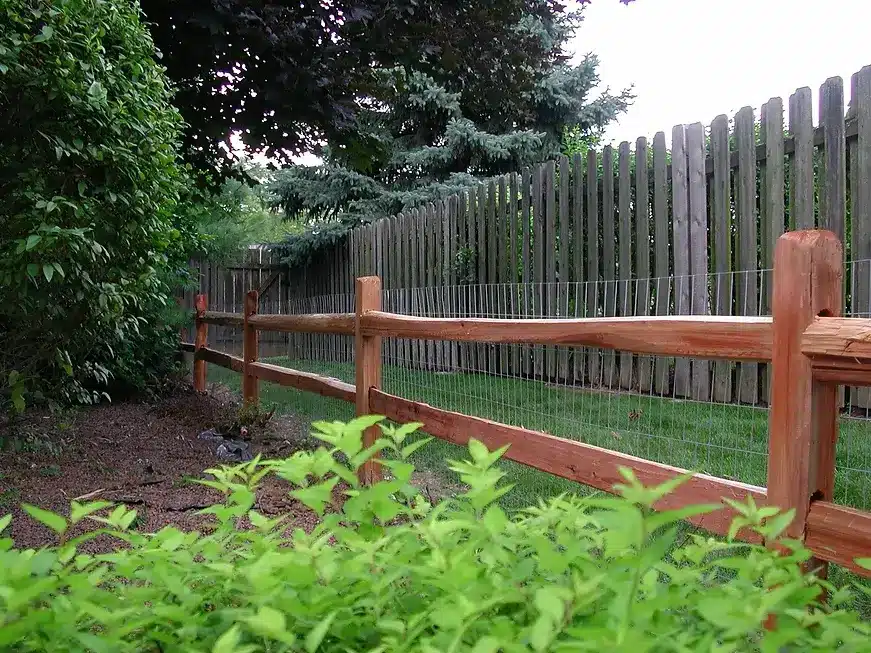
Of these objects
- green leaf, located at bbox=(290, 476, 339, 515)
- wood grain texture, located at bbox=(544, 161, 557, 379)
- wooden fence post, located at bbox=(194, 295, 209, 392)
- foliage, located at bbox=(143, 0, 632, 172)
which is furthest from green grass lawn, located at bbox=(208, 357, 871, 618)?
wooden fence post, located at bbox=(194, 295, 209, 392)

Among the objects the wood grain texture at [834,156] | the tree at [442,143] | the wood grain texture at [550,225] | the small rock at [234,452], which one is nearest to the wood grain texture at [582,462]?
the small rock at [234,452]

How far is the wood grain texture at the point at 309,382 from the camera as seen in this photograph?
484 centimetres

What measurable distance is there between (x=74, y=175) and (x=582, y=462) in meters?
2.83

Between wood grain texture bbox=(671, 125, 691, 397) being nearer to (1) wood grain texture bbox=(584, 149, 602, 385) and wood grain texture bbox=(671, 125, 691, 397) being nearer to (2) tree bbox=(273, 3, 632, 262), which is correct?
(1) wood grain texture bbox=(584, 149, 602, 385)

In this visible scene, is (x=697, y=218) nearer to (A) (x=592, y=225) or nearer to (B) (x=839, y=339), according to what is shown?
(A) (x=592, y=225)

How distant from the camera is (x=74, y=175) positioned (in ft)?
11.8

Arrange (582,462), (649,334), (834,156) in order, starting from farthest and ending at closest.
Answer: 1. (834,156)
2. (582,462)
3. (649,334)

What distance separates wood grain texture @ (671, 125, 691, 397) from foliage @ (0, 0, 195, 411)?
325 cm

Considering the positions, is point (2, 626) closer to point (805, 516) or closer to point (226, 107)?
point (805, 516)

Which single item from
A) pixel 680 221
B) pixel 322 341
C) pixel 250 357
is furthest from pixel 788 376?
pixel 322 341

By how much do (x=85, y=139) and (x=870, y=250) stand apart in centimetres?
419

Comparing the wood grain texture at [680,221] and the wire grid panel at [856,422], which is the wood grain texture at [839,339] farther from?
the wood grain texture at [680,221]

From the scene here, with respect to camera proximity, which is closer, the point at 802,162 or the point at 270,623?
the point at 270,623

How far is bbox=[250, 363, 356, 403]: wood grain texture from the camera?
191 inches
